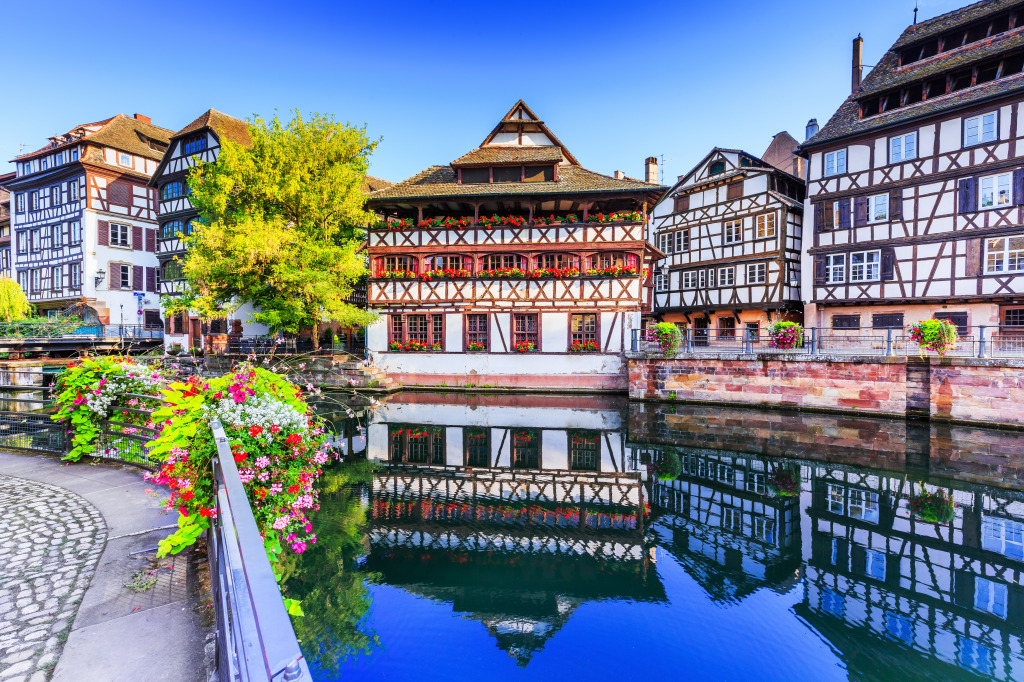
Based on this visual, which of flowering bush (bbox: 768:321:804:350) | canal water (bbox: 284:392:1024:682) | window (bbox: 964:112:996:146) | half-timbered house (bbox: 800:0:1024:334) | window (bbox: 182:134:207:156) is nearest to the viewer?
canal water (bbox: 284:392:1024:682)

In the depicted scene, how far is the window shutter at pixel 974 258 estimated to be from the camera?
68.2ft

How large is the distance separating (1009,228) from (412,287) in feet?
82.2

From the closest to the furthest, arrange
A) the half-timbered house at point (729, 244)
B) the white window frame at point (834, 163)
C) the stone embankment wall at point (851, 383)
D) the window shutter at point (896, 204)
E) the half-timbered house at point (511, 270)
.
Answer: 1. the stone embankment wall at point (851, 383)
2. the window shutter at point (896, 204)
3. the half-timbered house at point (511, 270)
4. the white window frame at point (834, 163)
5. the half-timbered house at point (729, 244)

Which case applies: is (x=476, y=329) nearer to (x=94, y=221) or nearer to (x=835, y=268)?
(x=835, y=268)

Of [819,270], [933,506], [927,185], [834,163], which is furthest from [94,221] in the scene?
[927,185]

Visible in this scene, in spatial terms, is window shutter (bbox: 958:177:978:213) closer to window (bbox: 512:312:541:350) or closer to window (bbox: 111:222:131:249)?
window (bbox: 512:312:541:350)

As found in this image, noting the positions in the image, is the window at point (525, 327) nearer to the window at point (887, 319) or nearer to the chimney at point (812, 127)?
the window at point (887, 319)

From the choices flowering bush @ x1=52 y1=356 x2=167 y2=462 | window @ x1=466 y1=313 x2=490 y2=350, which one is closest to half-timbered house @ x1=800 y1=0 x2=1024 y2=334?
window @ x1=466 y1=313 x2=490 y2=350

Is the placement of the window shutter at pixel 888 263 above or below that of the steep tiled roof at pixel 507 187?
below

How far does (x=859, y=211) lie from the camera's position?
940 inches

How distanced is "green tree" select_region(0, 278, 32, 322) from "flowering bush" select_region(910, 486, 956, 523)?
3951 cm

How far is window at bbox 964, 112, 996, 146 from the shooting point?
20.4m

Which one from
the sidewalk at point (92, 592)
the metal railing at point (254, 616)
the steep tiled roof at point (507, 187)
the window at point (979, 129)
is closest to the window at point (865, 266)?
the window at point (979, 129)

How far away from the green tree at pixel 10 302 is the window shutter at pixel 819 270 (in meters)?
42.6
